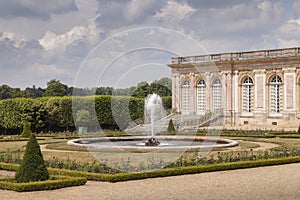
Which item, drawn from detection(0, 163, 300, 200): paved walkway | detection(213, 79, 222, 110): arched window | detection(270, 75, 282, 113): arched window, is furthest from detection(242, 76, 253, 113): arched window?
detection(0, 163, 300, 200): paved walkway

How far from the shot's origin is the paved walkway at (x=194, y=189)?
9047mm

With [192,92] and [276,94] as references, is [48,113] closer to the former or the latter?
[192,92]

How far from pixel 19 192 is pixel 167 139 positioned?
14194mm

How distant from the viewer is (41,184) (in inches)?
386

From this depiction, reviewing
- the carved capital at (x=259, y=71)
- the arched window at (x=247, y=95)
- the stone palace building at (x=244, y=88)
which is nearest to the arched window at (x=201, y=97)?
the stone palace building at (x=244, y=88)

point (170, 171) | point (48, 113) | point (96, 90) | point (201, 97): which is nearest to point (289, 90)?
point (201, 97)

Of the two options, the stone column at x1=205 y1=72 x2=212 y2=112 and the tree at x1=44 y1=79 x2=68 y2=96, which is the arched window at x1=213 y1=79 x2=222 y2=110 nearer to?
the stone column at x1=205 y1=72 x2=212 y2=112

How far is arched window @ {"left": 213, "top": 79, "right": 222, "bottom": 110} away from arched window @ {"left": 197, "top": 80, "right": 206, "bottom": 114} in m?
0.87

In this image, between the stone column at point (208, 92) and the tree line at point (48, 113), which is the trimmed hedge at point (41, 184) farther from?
the stone column at point (208, 92)

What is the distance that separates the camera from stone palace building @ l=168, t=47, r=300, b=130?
3434 cm

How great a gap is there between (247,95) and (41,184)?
28912mm

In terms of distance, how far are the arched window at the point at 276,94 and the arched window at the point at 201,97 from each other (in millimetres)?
5682

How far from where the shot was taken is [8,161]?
13.7 m

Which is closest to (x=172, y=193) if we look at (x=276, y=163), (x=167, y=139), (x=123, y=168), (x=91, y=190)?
(x=91, y=190)
